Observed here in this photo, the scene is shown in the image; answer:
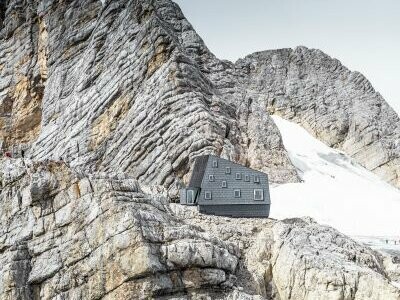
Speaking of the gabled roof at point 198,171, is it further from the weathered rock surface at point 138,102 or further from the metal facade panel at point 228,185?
the weathered rock surface at point 138,102

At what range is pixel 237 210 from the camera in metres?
47.4

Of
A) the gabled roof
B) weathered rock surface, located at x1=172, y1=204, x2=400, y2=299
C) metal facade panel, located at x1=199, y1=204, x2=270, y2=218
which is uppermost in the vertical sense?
the gabled roof

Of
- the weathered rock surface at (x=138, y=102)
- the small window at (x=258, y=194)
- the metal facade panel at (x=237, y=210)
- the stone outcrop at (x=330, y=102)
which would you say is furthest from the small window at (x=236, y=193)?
the stone outcrop at (x=330, y=102)

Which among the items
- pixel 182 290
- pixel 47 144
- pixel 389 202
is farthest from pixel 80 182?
pixel 389 202

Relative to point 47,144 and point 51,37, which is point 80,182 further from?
point 51,37

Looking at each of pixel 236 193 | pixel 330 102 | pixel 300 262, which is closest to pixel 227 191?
pixel 236 193

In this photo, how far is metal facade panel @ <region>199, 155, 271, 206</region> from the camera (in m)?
47.4

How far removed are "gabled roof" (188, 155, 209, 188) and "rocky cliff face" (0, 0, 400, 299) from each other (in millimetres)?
2901

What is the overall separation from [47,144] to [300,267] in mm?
41779

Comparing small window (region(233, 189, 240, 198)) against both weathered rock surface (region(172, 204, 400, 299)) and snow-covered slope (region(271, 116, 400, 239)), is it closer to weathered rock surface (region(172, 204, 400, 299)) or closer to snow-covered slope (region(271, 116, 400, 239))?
weathered rock surface (region(172, 204, 400, 299))

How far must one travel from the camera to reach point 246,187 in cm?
4875

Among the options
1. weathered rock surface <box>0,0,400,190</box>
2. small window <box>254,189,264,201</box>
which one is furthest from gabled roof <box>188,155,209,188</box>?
small window <box>254,189,264,201</box>

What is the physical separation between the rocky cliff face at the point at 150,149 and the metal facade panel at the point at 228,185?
4.43 meters

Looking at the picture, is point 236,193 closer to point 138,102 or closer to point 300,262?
point 300,262
